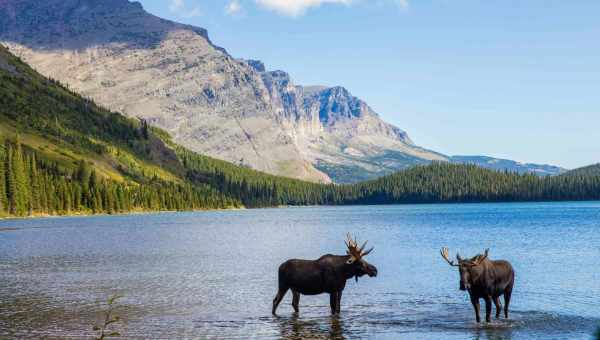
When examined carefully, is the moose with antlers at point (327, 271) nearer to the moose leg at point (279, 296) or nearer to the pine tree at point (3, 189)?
the moose leg at point (279, 296)

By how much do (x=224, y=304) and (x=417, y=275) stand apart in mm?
21721

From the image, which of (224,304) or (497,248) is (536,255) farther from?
(224,304)

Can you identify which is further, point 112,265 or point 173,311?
point 112,265

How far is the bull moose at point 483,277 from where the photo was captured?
114ft

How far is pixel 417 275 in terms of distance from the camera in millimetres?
60875

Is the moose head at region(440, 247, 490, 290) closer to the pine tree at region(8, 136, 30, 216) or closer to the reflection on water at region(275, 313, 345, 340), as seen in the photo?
the reflection on water at region(275, 313, 345, 340)

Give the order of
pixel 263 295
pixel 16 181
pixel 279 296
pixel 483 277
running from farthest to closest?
1. pixel 16 181
2. pixel 263 295
3. pixel 279 296
4. pixel 483 277

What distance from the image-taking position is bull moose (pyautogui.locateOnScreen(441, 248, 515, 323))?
3469cm

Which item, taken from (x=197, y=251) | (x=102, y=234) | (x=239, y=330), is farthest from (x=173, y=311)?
(x=102, y=234)

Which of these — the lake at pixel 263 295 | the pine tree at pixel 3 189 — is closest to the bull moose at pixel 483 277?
the lake at pixel 263 295

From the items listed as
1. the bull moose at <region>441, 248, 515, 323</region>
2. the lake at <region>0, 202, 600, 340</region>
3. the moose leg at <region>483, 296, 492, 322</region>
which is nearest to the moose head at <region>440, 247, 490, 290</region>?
the bull moose at <region>441, 248, 515, 323</region>

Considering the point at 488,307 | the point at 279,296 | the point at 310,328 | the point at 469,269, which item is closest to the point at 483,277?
the point at 469,269

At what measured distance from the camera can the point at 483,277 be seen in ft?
116

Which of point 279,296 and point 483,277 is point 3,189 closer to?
point 279,296
